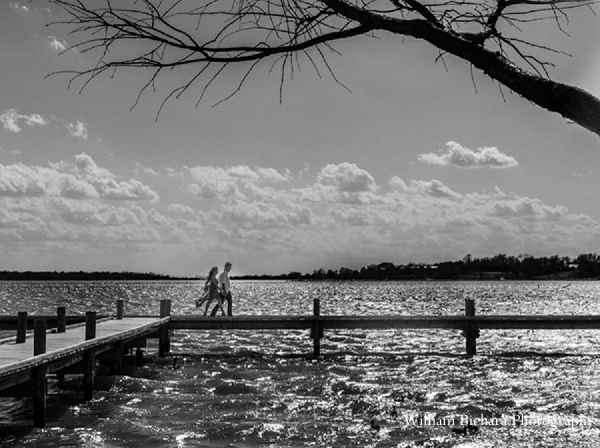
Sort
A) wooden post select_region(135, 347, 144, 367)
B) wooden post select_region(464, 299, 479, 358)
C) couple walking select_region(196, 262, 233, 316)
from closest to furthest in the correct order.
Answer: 1. wooden post select_region(135, 347, 144, 367)
2. wooden post select_region(464, 299, 479, 358)
3. couple walking select_region(196, 262, 233, 316)

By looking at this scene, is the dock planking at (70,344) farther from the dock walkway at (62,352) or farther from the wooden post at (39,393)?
the wooden post at (39,393)

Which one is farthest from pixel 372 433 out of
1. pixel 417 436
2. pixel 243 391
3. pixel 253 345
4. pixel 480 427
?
pixel 253 345

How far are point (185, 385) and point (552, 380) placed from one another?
29.8 ft

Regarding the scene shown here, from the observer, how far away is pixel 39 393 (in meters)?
11.8

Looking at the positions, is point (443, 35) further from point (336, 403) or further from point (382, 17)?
point (336, 403)

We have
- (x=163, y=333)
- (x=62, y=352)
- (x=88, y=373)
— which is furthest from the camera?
(x=163, y=333)

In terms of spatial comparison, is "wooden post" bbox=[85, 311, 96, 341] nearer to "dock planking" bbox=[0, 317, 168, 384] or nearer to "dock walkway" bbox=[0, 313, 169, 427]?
"dock walkway" bbox=[0, 313, 169, 427]

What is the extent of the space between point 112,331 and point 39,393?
5.29 metres

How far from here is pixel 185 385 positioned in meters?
16.8

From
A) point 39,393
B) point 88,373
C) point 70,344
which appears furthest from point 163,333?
point 39,393

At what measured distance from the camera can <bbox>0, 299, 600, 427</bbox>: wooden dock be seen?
38.5ft

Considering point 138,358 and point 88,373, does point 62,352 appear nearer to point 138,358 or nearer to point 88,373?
point 88,373

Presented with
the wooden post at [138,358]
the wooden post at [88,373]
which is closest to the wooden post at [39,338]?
the wooden post at [88,373]

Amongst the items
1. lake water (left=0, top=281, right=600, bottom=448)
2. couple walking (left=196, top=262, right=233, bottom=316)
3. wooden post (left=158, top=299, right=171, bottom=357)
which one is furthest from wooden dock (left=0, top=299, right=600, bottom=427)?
couple walking (left=196, top=262, right=233, bottom=316)
